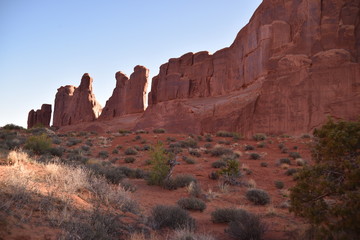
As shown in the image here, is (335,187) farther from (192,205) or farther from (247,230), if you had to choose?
(192,205)

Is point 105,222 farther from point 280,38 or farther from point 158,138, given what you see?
point 280,38

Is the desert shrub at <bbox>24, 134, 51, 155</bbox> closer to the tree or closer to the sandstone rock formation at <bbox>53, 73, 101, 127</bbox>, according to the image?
the tree

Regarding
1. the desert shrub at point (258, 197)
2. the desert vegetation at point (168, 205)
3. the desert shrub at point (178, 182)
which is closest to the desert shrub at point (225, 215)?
the desert vegetation at point (168, 205)

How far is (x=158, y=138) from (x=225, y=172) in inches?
526

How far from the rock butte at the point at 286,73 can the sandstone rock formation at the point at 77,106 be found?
34.5 meters

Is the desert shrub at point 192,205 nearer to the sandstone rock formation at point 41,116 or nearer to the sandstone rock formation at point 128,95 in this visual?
the sandstone rock formation at point 128,95

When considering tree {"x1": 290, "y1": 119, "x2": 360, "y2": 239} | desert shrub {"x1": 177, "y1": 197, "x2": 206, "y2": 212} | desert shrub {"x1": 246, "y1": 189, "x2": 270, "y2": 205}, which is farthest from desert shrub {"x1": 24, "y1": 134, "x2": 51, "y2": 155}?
tree {"x1": 290, "y1": 119, "x2": 360, "y2": 239}

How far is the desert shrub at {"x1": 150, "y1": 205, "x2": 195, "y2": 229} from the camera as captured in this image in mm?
5035

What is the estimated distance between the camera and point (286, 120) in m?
28.0

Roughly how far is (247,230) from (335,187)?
1610 mm

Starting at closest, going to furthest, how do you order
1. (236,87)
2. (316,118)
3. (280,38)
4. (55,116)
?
(316,118), (280,38), (236,87), (55,116)

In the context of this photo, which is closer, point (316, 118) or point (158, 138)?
point (158, 138)

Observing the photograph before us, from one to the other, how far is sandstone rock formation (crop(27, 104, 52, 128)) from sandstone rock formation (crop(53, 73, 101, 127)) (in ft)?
19.5

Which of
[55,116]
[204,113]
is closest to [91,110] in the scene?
[55,116]
